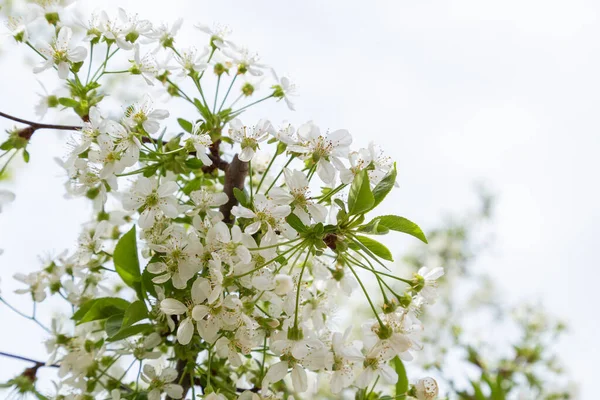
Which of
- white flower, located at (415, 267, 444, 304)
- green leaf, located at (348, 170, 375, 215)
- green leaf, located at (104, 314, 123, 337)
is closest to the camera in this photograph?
green leaf, located at (348, 170, 375, 215)

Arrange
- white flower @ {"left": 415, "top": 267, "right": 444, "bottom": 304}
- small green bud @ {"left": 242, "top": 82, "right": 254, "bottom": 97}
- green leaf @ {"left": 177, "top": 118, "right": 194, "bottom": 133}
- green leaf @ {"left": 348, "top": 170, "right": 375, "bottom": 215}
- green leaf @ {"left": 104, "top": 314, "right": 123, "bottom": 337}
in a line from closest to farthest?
green leaf @ {"left": 348, "top": 170, "right": 375, "bottom": 215}, green leaf @ {"left": 104, "top": 314, "right": 123, "bottom": 337}, white flower @ {"left": 415, "top": 267, "right": 444, "bottom": 304}, green leaf @ {"left": 177, "top": 118, "right": 194, "bottom": 133}, small green bud @ {"left": 242, "top": 82, "right": 254, "bottom": 97}

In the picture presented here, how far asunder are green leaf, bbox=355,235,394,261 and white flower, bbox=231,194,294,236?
12cm

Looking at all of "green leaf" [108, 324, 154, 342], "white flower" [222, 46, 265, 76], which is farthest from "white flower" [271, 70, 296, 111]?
"green leaf" [108, 324, 154, 342]

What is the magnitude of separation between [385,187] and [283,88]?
440 millimetres

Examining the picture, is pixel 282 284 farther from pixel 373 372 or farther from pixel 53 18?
pixel 53 18

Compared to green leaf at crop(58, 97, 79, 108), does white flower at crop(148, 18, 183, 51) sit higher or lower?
higher

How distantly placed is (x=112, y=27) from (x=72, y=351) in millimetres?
614

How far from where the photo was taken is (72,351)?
1117 millimetres

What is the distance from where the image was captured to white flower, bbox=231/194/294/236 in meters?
0.90

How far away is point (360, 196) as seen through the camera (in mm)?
866

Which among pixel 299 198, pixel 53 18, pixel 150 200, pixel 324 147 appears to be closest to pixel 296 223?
pixel 299 198

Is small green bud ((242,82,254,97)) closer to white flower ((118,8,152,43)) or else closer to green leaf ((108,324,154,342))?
white flower ((118,8,152,43))

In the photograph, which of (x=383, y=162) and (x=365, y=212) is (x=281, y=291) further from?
(x=383, y=162)

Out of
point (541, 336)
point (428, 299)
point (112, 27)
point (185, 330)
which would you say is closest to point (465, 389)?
point (428, 299)
